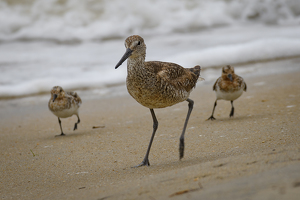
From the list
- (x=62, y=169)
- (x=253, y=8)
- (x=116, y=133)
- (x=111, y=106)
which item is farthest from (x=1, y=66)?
(x=253, y=8)

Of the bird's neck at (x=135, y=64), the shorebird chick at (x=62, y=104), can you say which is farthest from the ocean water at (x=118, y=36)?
the bird's neck at (x=135, y=64)

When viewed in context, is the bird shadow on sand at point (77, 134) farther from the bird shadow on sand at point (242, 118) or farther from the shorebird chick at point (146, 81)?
the shorebird chick at point (146, 81)

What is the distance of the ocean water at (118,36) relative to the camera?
13.6 metres

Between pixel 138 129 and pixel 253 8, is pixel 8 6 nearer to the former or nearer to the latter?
pixel 253 8

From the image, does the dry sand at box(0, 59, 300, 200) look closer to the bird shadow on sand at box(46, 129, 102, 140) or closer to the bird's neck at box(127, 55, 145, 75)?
the bird shadow on sand at box(46, 129, 102, 140)

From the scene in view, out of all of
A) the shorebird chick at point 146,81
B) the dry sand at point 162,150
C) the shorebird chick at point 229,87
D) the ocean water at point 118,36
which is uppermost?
the ocean water at point 118,36

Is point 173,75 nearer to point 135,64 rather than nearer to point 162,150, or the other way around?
point 135,64

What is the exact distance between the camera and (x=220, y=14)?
21062mm

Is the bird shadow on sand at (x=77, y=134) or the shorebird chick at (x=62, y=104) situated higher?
the shorebird chick at (x=62, y=104)

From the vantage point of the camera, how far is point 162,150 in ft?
19.9

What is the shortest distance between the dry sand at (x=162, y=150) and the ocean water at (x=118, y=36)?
9.93ft

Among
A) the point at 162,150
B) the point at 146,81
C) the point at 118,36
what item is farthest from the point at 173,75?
the point at 118,36

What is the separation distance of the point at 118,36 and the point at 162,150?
13.8m

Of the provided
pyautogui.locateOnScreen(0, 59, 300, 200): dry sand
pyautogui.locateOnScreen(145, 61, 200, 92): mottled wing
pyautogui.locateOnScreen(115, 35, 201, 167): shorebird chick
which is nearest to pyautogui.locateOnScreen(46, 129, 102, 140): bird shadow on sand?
pyautogui.locateOnScreen(0, 59, 300, 200): dry sand
